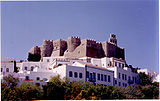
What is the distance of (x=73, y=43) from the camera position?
65.1 meters

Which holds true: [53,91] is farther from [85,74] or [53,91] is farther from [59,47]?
[59,47]

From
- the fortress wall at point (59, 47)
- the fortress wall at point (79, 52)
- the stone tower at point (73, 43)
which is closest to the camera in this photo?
the fortress wall at point (79, 52)

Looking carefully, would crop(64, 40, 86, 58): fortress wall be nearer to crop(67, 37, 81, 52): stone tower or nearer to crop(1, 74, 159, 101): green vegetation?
crop(67, 37, 81, 52): stone tower

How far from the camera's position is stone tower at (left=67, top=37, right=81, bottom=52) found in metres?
64.4

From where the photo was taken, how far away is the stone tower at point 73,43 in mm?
64444

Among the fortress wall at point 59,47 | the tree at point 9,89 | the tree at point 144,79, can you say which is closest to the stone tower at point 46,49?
the fortress wall at point 59,47

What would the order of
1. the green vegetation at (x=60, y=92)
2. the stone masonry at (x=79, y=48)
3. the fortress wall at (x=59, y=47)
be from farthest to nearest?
the fortress wall at (x=59, y=47)
the stone masonry at (x=79, y=48)
the green vegetation at (x=60, y=92)

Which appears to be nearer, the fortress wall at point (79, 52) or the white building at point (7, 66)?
the white building at point (7, 66)

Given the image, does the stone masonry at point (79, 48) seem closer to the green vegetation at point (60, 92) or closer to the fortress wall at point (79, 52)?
the fortress wall at point (79, 52)

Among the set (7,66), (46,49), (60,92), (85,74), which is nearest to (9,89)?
(60,92)

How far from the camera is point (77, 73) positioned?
3800 centimetres

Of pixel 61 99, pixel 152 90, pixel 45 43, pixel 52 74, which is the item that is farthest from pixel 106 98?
pixel 45 43

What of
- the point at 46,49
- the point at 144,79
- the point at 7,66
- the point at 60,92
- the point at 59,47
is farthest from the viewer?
the point at 46,49

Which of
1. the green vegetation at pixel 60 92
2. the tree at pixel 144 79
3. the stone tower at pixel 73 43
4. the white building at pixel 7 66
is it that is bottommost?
the green vegetation at pixel 60 92
